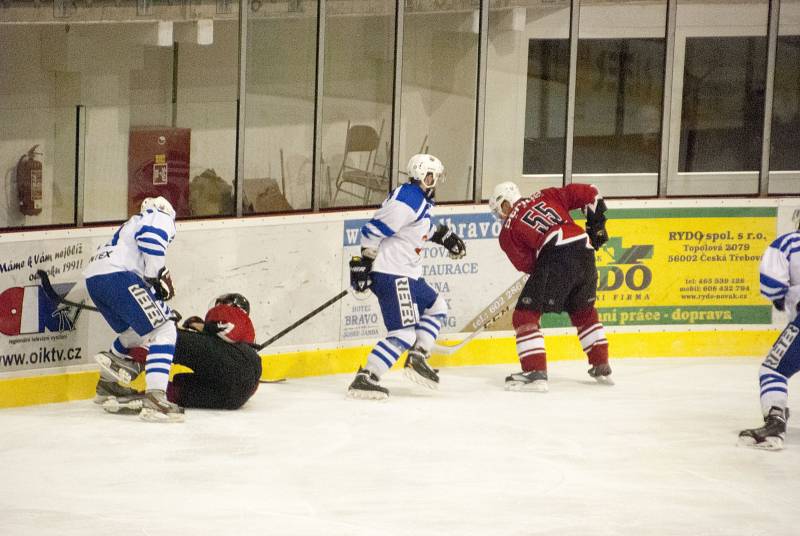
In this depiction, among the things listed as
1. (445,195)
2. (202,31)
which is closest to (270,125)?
(202,31)

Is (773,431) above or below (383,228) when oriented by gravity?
below

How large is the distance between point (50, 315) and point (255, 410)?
3.37 feet

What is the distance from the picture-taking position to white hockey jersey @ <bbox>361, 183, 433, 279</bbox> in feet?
23.0

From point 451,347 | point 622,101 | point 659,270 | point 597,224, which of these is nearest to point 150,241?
point 451,347

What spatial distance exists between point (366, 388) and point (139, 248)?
53.7 inches

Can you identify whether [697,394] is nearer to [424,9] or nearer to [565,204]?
[565,204]

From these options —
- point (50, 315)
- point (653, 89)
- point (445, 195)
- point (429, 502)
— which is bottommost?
point (429, 502)

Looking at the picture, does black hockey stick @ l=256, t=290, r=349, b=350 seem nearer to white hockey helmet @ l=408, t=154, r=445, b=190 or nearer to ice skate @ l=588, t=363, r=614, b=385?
white hockey helmet @ l=408, t=154, r=445, b=190

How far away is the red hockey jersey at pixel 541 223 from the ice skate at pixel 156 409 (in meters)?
2.05

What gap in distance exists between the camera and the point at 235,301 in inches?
268

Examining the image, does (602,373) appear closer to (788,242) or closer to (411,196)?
(411,196)

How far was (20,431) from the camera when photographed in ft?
20.1

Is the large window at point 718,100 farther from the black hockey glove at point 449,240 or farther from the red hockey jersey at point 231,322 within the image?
the red hockey jersey at point 231,322

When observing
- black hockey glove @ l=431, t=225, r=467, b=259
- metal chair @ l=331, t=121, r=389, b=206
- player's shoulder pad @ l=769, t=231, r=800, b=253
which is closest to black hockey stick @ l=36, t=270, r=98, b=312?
black hockey glove @ l=431, t=225, r=467, b=259
